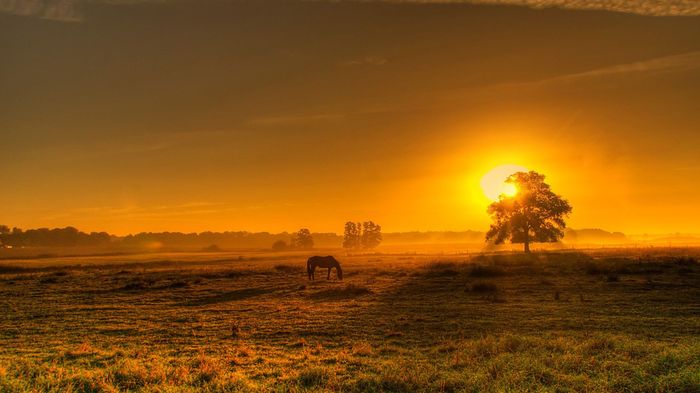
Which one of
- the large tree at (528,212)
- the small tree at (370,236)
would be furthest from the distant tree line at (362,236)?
the large tree at (528,212)

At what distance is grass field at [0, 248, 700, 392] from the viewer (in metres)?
10.5

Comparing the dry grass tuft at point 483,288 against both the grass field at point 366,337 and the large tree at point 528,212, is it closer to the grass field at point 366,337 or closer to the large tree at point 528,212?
the grass field at point 366,337

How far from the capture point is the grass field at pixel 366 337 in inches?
412

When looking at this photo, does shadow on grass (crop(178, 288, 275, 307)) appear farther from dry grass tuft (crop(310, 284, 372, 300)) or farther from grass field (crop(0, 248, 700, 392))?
dry grass tuft (crop(310, 284, 372, 300))

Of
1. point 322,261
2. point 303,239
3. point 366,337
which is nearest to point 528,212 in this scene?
point 322,261

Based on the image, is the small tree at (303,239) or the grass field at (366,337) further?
the small tree at (303,239)

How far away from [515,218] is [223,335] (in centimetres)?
6624

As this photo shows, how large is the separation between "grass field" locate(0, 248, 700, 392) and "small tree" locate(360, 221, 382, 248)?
5671 inches

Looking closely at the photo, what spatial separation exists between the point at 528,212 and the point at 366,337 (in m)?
65.4

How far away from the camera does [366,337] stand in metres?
15.8

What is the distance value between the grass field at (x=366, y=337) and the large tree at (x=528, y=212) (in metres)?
43.7

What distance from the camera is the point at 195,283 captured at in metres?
35.4

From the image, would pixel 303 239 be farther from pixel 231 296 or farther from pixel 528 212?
pixel 231 296

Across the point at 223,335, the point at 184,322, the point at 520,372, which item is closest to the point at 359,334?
the point at 223,335
